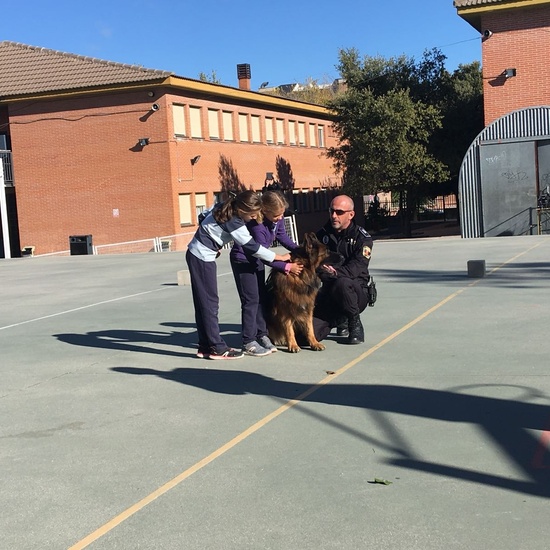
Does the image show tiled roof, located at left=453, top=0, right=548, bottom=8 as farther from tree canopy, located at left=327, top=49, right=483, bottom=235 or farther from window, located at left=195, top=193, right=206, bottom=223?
window, located at left=195, top=193, right=206, bottom=223

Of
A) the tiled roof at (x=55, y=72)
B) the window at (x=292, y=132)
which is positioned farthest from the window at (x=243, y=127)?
the tiled roof at (x=55, y=72)

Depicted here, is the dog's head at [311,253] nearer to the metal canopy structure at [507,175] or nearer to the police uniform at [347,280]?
the police uniform at [347,280]

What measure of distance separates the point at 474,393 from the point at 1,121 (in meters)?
37.0

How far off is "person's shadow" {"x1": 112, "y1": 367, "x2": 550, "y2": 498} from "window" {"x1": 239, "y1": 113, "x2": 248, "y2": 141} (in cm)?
3529

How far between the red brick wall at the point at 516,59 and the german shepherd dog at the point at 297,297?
25.0 meters

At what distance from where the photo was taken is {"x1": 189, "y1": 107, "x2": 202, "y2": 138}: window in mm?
37438

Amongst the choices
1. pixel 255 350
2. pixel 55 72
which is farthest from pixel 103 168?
pixel 255 350

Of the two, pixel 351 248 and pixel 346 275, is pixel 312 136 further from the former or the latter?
pixel 346 275

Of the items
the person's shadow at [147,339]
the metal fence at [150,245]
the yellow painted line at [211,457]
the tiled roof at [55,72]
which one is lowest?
the yellow painted line at [211,457]

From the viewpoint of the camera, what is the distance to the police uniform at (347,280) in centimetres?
821

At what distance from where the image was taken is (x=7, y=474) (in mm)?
4805

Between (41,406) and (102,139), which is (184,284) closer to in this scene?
(41,406)

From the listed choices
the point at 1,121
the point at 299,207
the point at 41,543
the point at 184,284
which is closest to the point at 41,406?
the point at 41,543

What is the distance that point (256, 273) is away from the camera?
7.94 meters
